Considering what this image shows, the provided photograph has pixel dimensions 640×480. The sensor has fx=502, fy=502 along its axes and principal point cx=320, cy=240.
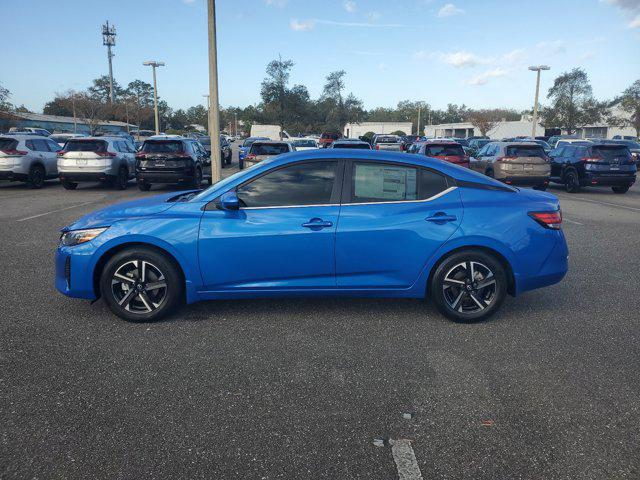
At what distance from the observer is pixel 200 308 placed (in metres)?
5.03

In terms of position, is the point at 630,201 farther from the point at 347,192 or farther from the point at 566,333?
the point at 347,192

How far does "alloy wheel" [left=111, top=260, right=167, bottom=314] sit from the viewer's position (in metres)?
4.54

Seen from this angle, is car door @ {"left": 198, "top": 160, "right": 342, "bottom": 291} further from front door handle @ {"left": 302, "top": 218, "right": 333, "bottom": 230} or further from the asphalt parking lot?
the asphalt parking lot

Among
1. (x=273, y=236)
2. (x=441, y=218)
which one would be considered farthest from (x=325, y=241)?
(x=441, y=218)

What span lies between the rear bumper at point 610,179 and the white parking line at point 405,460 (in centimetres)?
1550

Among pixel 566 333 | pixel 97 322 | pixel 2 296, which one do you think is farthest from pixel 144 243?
pixel 566 333

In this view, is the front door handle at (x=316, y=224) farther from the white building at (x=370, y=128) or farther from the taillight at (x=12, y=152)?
the white building at (x=370, y=128)

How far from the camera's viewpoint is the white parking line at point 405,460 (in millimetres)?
2572

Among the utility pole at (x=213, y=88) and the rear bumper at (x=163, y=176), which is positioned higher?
the utility pole at (x=213, y=88)

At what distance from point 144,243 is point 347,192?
6.21 ft

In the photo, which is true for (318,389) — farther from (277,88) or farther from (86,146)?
(277,88)

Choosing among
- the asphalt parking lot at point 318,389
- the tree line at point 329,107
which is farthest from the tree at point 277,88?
the asphalt parking lot at point 318,389

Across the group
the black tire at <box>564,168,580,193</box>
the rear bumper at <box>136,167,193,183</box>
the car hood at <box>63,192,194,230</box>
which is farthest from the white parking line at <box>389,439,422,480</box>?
the black tire at <box>564,168,580,193</box>

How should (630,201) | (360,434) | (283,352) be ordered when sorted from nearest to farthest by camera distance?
(360,434) → (283,352) → (630,201)
